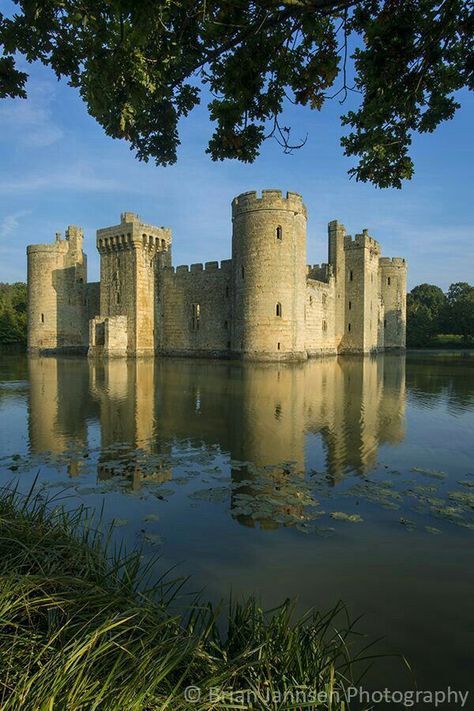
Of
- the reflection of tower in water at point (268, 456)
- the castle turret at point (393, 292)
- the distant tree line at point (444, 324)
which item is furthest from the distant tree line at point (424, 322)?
the reflection of tower in water at point (268, 456)

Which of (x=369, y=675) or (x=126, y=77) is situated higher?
(x=126, y=77)

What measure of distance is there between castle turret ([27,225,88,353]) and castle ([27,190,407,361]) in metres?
0.09

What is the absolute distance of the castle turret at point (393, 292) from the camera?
44500mm

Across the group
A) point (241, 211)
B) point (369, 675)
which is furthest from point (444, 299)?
point (369, 675)

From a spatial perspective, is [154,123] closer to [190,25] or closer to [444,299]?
[190,25]

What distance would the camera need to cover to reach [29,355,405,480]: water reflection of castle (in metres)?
7.68

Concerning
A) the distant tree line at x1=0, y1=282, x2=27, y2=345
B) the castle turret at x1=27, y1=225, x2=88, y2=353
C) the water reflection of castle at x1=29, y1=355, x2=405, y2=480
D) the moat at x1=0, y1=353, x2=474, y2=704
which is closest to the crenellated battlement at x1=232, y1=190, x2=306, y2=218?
the water reflection of castle at x1=29, y1=355, x2=405, y2=480

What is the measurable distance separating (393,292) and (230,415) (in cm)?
3858

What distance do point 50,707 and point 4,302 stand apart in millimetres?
55716

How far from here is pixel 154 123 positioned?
4742 millimetres

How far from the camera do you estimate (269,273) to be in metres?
25.5

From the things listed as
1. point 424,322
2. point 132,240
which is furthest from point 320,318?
point 424,322

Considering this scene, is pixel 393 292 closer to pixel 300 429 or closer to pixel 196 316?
pixel 196 316

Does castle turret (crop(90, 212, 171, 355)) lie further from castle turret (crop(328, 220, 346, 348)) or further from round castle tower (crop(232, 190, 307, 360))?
castle turret (crop(328, 220, 346, 348))
